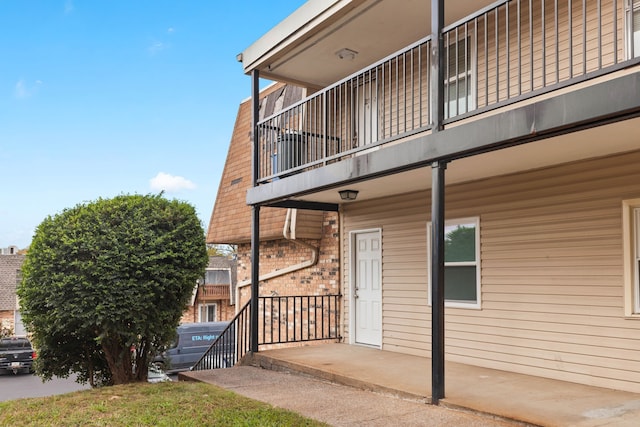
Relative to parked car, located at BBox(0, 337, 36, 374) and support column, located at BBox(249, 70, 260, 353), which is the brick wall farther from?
parked car, located at BBox(0, 337, 36, 374)

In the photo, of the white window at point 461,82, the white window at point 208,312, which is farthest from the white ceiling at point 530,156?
the white window at point 208,312

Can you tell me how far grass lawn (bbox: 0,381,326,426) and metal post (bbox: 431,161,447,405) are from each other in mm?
1399

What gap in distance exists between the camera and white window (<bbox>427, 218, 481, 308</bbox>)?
8219mm

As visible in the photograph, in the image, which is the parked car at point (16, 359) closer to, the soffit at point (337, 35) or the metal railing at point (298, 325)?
the metal railing at point (298, 325)

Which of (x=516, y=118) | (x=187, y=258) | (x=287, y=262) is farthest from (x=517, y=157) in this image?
(x=287, y=262)

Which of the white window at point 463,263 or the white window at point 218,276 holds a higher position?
the white window at point 463,263

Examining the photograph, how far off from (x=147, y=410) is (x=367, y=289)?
5.17 meters

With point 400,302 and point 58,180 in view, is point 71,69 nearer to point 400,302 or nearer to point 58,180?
point 58,180

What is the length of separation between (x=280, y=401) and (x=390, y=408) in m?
1.28

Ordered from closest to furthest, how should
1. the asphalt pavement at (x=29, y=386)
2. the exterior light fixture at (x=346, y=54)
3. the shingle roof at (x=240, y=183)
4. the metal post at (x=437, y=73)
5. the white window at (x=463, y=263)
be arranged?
1. the metal post at (x=437, y=73)
2. the white window at (x=463, y=263)
3. the exterior light fixture at (x=346, y=54)
4. the shingle roof at (x=240, y=183)
5. the asphalt pavement at (x=29, y=386)

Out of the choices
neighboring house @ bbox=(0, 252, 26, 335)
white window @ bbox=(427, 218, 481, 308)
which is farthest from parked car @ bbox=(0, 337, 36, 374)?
white window @ bbox=(427, 218, 481, 308)

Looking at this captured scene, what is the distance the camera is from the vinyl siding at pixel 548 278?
6480 millimetres

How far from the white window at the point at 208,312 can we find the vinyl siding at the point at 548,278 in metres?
28.9

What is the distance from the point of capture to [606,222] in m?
6.61
